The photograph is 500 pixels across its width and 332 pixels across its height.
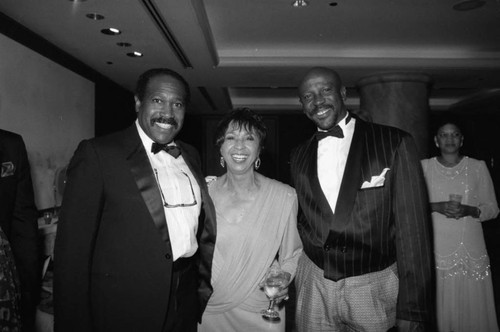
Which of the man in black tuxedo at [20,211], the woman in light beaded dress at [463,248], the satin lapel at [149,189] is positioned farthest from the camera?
the woman in light beaded dress at [463,248]

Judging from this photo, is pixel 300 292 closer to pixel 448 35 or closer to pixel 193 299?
pixel 193 299

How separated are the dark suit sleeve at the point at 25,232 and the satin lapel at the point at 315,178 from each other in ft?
5.43

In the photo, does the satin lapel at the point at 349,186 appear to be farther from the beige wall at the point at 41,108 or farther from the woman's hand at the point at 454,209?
the beige wall at the point at 41,108

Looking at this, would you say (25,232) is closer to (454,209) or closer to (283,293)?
(283,293)

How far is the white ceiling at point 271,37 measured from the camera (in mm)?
4203

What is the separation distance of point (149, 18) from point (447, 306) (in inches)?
168

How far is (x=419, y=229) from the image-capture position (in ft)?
5.75

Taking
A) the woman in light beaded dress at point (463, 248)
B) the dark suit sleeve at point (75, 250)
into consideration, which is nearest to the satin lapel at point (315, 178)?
the dark suit sleeve at point (75, 250)

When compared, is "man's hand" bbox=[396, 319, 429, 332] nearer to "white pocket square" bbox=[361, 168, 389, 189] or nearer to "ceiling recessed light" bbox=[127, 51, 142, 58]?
"white pocket square" bbox=[361, 168, 389, 189]

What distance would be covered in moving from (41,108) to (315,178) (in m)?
4.06

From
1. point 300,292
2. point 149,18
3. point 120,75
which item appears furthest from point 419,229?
point 120,75

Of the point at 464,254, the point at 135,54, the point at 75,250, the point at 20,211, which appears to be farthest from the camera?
the point at 135,54

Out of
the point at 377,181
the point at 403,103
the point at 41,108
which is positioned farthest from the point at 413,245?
the point at 403,103

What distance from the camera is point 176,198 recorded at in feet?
6.27
